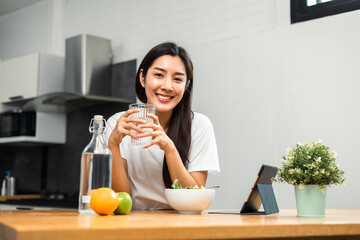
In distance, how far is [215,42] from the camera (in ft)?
11.8

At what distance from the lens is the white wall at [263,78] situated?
282 centimetres

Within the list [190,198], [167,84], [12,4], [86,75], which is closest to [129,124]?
[190,198]

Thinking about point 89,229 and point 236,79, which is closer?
point 89,229

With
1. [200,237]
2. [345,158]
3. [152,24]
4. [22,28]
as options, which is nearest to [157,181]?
[200,237]

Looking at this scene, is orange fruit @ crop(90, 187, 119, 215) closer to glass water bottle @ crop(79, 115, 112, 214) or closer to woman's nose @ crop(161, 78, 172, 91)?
glass water bottle @ crop(79, 115, 112, 214)

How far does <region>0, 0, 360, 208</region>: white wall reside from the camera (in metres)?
2.82

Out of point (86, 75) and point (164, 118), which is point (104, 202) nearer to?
point (164, 118)

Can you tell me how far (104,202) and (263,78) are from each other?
2.19 metres

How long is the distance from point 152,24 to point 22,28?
2224 millimetres

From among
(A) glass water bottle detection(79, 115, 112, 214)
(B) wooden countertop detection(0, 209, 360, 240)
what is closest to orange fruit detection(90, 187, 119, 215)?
(A) glass water bottle detection(79, 115, 112, 214)

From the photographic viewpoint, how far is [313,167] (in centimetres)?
149

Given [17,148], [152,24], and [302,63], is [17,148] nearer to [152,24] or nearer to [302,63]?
[152,24]

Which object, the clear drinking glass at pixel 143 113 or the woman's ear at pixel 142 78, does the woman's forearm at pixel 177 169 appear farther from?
the woman's ear at pixel 142 78

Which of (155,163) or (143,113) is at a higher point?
(143,113)
